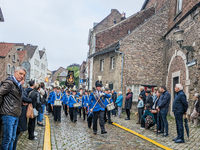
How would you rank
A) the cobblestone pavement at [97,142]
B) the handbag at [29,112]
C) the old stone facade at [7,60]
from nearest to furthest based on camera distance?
1. the handbag at [29,112]
2. the cobblestone pavement at [97,142]
3. the old stone facade at [7,60]

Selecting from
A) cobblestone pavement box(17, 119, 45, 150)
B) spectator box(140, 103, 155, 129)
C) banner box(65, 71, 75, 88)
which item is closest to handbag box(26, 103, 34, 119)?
cobblestone pavement box(17, 119, 45, 150)

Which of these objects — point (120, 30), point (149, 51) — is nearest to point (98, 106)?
point (149, 51)

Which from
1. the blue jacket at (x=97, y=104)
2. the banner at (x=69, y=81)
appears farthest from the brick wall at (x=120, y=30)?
the blue jacket at (x=97, y=104)

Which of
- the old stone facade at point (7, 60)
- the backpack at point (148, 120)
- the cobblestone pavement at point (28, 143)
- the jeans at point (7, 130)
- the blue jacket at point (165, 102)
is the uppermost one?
the old stone facade at point (7, 60)

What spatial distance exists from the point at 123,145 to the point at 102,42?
18.5 meters

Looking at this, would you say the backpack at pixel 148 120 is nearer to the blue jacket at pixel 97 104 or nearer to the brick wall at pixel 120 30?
the blue jacket at pixel 97 104

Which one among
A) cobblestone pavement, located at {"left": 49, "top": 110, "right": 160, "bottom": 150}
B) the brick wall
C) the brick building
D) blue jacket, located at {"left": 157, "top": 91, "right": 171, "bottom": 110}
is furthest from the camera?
the brick wall

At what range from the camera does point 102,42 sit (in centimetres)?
2405

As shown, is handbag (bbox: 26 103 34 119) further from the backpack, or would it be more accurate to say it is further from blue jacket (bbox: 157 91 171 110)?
the backpack

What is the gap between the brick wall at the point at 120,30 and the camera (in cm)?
2336

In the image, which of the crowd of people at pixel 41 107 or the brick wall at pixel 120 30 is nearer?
the crowd of people at pixel 41 107

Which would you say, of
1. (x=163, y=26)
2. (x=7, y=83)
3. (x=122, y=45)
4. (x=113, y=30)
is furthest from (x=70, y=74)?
(x=7, y=83)

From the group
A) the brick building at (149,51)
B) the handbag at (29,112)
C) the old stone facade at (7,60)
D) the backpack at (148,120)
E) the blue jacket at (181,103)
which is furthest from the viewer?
the old stone facade at (7,60)

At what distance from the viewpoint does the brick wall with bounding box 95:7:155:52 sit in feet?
76.6
